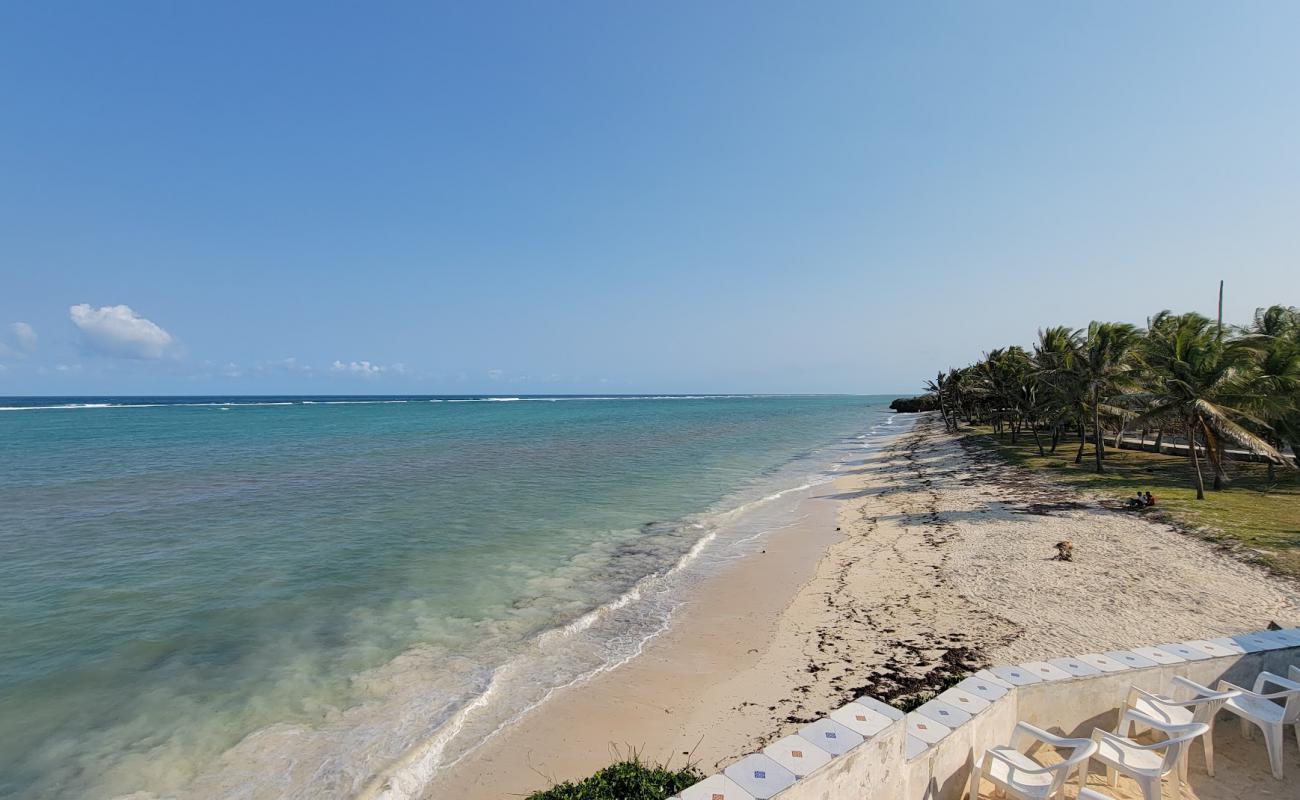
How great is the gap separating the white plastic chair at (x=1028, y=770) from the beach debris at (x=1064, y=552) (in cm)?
1043

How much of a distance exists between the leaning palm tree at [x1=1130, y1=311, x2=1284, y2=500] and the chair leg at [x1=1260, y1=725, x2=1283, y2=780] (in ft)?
55.1

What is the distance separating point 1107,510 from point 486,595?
18.8m

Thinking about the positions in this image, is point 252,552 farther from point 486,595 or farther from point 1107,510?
point 1107,510

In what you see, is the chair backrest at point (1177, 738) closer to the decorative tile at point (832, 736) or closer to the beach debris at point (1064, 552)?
the decorative tile at point (832, 736)

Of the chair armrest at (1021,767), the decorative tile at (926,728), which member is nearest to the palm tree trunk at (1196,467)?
the chair armrest at (1021,767)

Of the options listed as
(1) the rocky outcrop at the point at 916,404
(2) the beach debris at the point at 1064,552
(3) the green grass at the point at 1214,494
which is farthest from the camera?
(1) the rocky outcrop at the point at 916,404

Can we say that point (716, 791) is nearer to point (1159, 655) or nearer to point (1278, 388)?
point (1159, 655)

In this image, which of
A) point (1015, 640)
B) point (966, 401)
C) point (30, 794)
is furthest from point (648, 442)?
point (30, 794)

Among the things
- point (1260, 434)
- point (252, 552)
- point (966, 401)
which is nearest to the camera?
point (252, 552)

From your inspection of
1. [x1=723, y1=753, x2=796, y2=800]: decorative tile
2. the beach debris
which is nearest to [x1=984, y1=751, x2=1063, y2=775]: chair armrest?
[x1=723, y1=753, x2=796, y2=800]: decorative tile

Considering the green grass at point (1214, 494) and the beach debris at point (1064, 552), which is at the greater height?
the green grass at point (1214, 494)

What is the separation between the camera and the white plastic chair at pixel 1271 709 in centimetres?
509

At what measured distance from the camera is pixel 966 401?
53.6 meters

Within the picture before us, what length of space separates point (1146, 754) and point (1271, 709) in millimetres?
1697
